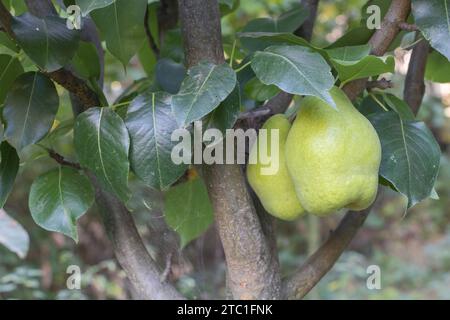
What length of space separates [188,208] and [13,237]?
52cm

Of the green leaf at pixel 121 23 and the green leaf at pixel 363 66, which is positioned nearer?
the green leaf at pixel 363 66

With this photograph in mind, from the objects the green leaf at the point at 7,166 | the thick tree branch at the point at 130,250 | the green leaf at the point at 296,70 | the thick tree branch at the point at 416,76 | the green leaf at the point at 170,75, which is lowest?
the thick tree branch at the point at 130,250

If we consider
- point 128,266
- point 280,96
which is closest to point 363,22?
point 280,96

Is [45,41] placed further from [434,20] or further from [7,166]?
[434,20]

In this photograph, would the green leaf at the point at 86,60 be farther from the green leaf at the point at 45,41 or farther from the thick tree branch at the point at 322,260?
the thick tree branch at the point at 322,260

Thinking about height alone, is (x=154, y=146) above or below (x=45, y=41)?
below

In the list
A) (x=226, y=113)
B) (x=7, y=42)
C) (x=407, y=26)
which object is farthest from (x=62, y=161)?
(x=407, y=26)

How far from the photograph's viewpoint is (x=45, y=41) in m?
0.74

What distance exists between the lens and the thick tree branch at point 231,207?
2.55 feet

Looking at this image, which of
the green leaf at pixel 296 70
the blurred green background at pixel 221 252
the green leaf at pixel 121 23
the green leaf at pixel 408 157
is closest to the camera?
the green leaf at pixel 296 70

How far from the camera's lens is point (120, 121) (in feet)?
2.39

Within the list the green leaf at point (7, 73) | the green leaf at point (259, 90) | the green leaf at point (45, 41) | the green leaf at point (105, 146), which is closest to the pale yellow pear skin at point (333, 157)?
the green leaf at point (259, 90)

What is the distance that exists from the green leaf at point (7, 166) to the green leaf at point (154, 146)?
7.6 inches

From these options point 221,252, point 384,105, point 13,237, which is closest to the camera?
point 13,237
